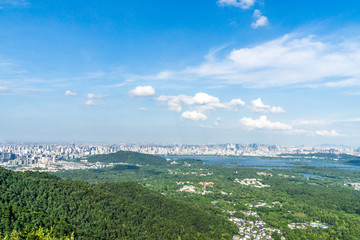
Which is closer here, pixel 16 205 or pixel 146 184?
pixel 16 205

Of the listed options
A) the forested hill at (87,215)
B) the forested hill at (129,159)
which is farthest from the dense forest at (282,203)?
the forested hill at (129,159)

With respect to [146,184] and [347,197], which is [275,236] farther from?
[146,184]

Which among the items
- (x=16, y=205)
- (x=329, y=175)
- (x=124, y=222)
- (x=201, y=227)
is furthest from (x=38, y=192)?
(x=329, y=175)

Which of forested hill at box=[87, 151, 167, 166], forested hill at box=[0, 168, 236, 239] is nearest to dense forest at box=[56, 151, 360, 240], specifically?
forested hill at box=[0, 168, 236, 239]

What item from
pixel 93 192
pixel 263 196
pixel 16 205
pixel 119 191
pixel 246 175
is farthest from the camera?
pixel 246 175

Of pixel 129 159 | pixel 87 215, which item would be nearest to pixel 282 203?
pixel 87 215

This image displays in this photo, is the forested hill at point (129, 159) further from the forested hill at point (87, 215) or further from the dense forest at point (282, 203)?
the forested hill at point (87, 215)

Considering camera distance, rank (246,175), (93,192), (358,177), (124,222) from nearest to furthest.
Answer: (124,222), (93,192), (246,175), (358,177)

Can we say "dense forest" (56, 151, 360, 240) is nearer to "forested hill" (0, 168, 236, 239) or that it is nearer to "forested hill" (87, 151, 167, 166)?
"forested hill" (0, 168, 236, 239)

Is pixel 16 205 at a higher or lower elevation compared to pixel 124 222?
higher
